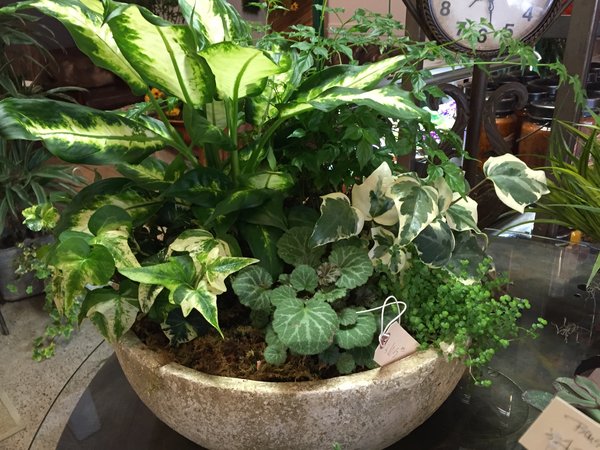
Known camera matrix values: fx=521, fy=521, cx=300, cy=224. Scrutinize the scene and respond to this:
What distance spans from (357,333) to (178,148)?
1.25 ft

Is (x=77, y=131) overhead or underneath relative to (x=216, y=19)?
underneath

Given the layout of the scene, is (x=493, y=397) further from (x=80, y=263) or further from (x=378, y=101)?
(x=80, y=263)

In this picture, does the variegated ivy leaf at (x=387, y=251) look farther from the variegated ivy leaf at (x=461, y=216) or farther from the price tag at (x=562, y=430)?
the price tag at (x=562, y=430)

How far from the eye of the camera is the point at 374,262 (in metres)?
0.78

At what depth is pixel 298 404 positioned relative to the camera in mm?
633

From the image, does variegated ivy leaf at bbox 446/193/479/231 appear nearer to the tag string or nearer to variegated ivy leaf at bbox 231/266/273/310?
the tag string

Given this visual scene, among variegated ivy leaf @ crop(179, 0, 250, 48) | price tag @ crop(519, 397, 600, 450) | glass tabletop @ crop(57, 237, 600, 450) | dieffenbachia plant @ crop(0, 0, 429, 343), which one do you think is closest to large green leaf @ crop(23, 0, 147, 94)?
dieffenbachia plant @ crop(0, 0, 429, 343)

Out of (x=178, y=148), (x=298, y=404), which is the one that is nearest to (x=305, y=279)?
(x=298, y=404)

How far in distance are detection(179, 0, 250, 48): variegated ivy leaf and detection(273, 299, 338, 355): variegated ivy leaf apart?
40 cm

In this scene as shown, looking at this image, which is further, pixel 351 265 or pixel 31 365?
pixel 31 365

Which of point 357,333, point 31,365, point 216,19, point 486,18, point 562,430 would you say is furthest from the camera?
point 31,365

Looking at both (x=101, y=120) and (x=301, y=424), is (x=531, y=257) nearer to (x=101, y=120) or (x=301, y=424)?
(x=301, y=424)

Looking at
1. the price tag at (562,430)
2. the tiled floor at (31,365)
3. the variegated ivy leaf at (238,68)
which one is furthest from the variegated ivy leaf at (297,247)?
the tiled floor at (31,365)

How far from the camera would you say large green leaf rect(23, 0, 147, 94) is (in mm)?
665
